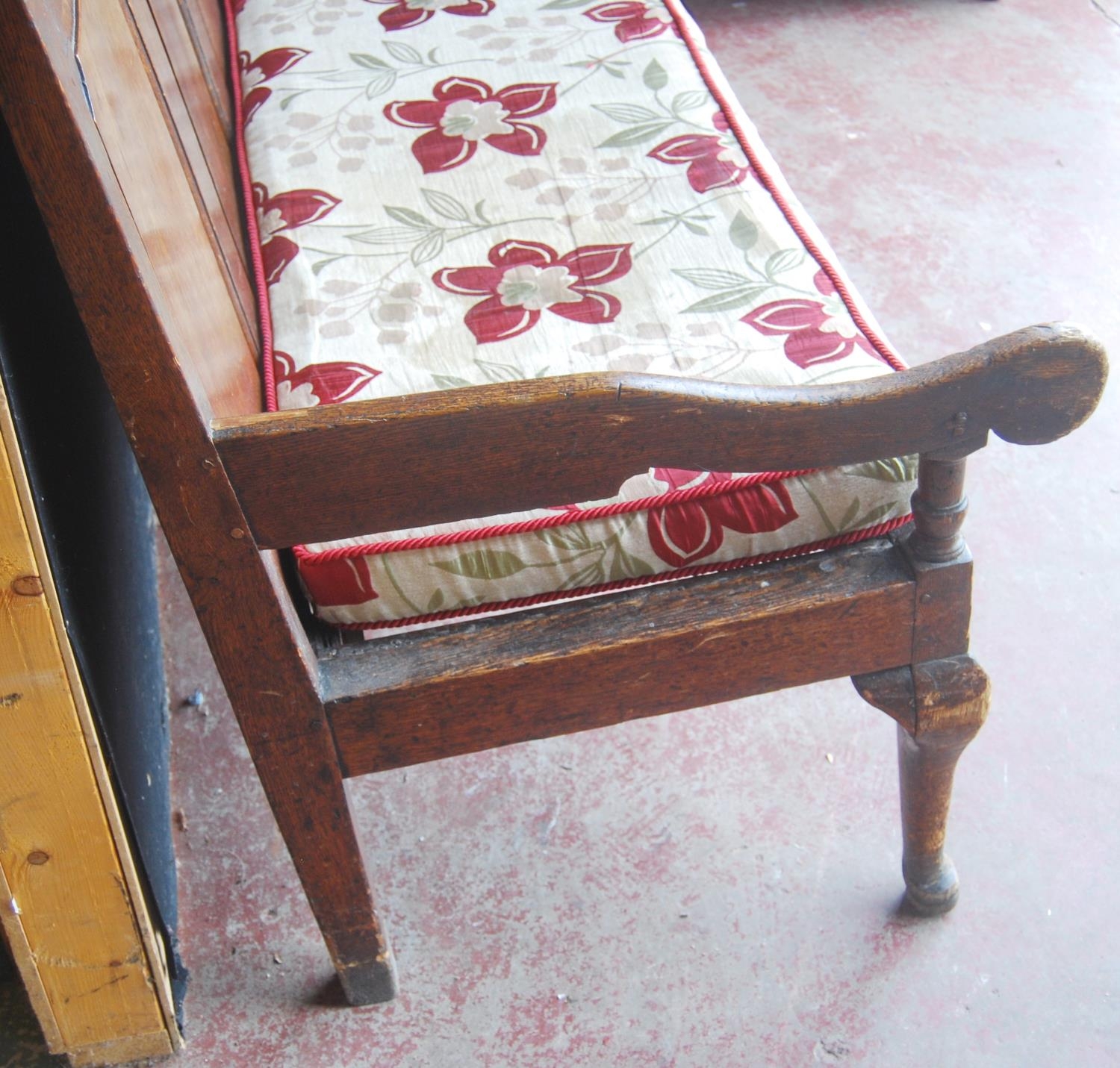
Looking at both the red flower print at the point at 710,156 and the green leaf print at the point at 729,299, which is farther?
the red flower print at the point at 710,156

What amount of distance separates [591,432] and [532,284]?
1.30 feet

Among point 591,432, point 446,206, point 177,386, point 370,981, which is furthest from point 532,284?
point 370,981

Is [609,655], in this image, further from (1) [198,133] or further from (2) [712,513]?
(1) [198,133]

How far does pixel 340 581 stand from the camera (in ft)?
3.43

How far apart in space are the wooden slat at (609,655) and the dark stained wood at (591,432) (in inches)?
6.1

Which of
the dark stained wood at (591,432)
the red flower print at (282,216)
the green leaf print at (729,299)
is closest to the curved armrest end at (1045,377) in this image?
the dark stained wood at (591,432)

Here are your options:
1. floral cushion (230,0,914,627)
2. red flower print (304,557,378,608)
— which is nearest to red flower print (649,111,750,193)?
floral cushion (230,0,914,627)

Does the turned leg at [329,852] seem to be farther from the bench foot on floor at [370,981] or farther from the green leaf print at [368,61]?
the green leaf print at [368,61]

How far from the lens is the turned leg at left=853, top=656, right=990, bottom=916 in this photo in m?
1.16

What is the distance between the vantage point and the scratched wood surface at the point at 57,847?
3.46 feet

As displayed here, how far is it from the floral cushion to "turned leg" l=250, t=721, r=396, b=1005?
0.12 metres

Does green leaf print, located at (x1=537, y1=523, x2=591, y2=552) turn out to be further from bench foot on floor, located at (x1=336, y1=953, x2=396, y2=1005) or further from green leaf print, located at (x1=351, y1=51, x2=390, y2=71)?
green leaf print, located at (x1=351, y1=51, x2=390, y2=71)

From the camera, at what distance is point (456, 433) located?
91 centimetres

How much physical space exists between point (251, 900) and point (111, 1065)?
22 centimetres
